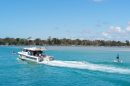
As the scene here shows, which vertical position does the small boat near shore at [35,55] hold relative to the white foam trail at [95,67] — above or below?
above

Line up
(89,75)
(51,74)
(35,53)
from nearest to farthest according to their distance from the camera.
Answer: (89,75)
(51,74)
(35,53)

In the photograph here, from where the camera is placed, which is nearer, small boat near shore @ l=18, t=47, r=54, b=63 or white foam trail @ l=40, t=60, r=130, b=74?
white foam trail @ l=40, t=60, r=130, b=74

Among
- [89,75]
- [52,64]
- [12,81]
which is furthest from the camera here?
[52,64]

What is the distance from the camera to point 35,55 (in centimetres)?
7350

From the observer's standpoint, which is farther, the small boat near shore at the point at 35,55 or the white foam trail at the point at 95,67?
the small boat near shore at the point at 35,55

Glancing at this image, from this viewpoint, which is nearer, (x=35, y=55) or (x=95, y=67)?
(x=95, y=67)

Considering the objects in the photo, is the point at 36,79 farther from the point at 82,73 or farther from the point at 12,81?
the point at 82,73

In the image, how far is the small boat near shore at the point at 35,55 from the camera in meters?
68.5

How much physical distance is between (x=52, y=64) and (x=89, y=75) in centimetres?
1708

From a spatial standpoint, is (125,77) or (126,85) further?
(125,77)

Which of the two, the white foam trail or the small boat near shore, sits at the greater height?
the small boat near shore

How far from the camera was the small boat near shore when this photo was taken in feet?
225

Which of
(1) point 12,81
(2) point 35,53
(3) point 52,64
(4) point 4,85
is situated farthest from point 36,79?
(2) point 35,53

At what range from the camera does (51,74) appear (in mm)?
51281
